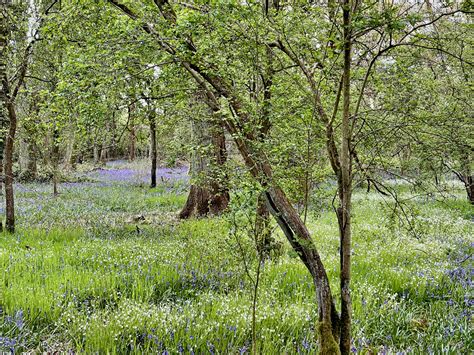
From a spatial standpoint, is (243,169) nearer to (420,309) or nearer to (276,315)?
(276,315)

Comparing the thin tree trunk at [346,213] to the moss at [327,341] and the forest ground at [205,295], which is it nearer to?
the moss at [327,341]

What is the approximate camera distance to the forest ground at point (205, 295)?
3547 mm

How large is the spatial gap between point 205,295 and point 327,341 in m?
1.91

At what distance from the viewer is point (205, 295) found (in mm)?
4473

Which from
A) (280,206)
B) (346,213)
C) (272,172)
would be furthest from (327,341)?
(272,172)

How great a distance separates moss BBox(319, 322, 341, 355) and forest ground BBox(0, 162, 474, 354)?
55 cm

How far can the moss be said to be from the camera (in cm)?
285

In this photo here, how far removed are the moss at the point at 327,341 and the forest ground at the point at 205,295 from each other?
55 cm

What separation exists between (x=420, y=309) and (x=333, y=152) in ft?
9.63

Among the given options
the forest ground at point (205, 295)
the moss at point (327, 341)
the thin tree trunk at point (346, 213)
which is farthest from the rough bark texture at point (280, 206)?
the forest ground at point (205, 295)

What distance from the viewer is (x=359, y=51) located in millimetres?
3336

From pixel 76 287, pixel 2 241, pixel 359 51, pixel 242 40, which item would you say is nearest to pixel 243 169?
pixel 242 40

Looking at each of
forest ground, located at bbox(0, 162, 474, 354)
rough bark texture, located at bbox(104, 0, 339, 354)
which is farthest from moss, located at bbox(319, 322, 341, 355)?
forest ground, located at bbox(0, 162, 474, 354)

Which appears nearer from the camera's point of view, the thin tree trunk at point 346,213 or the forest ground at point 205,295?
the thin tree trunk at point 346,213
